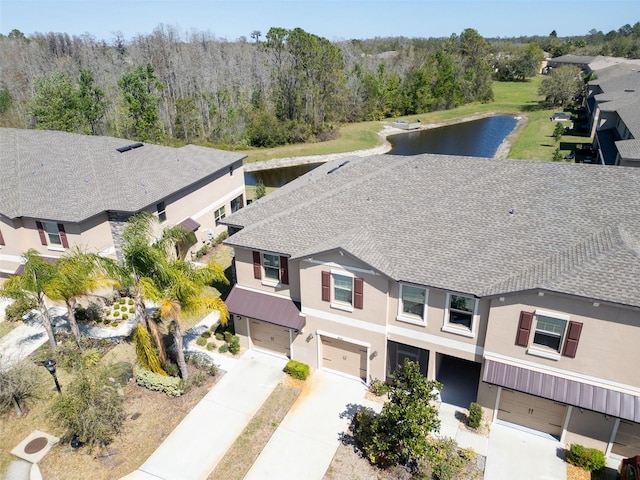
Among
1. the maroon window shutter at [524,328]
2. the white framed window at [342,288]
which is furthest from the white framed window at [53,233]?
the maroon window shutter at [524,328]

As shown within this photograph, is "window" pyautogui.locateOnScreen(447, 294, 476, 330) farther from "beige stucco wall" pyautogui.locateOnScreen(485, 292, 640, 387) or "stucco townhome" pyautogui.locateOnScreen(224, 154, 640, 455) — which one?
"beige stucco wall" pyautogui.locateOnScreen(485, 292, 640, 387)

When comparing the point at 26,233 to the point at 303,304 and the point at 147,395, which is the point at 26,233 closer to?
the point at 147,395

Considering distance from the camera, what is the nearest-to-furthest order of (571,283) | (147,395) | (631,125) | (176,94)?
(571,283)
(147,395)
(631,125)
(176,94)

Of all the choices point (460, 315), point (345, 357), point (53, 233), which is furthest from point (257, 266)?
point (53, 233)

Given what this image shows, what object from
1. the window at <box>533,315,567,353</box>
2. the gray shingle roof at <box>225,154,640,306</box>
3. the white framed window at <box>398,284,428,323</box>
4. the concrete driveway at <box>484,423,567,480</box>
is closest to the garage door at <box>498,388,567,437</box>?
the concrete driveway at <box>484,423,567,480</box>

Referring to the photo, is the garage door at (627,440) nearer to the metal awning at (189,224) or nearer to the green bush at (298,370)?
the green bush at (298,370)

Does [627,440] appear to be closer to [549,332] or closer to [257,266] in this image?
[549,332]

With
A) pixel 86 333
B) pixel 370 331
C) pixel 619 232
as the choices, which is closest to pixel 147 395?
pixel 86 333
